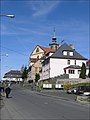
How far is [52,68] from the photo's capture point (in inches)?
4190

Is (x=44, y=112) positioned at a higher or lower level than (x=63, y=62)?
lower

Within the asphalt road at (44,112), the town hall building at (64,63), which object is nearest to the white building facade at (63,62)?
the town hall building at (64,63)

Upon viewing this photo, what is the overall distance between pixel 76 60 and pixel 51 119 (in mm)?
91605

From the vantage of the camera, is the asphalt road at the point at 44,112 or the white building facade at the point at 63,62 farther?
the white building facade at the point at 63,62

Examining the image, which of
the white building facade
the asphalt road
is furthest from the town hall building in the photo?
the asphalt road

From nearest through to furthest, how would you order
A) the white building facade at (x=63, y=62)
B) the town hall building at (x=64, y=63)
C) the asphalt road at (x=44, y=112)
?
the asphalt road at (x=44, y=112)
the town hall building at (x=64, y=63)
the white building facade at (x=63, y=62)

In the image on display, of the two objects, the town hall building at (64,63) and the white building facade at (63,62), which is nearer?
the town hall building at (64,63)

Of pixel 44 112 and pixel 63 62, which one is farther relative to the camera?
pixel 63 62

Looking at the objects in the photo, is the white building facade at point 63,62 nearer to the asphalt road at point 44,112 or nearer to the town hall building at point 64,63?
the town hall building at point 64,63

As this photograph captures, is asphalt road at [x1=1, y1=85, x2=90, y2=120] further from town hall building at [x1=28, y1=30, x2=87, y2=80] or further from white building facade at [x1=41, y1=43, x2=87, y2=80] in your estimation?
white building facade at [x1=41, y1=43, x2=87, y2=80]

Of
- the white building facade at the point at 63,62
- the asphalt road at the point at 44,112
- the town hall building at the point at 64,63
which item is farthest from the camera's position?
the white building facade at the point at 63,62

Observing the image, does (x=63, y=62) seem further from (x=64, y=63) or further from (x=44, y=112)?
(x=44, y=112)

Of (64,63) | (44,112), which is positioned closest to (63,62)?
(64,63)

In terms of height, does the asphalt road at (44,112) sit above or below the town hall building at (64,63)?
below
